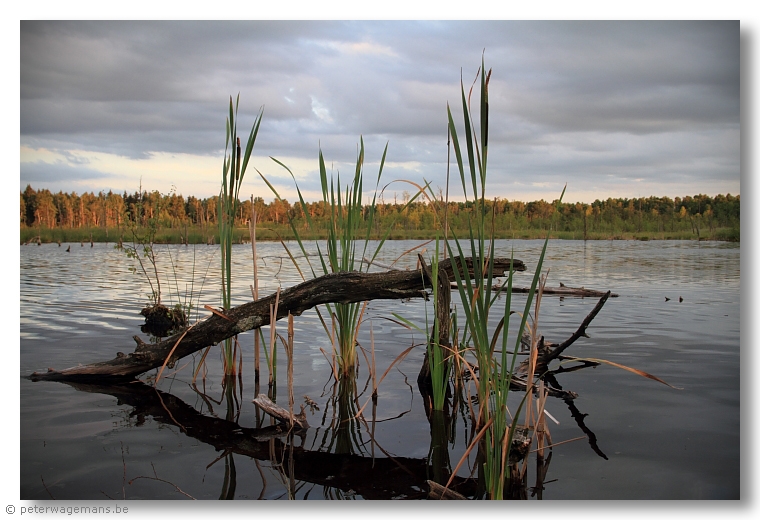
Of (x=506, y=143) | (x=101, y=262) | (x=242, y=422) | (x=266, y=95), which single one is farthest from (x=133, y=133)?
(x=101, y=262)

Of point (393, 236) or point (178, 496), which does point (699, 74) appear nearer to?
point (178, 496)

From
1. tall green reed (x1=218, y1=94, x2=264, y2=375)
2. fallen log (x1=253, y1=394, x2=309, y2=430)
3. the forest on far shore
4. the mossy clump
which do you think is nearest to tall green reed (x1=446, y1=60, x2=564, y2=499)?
the forest on far shore

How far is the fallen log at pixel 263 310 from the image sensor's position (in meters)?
2.97

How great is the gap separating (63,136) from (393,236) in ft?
63.2

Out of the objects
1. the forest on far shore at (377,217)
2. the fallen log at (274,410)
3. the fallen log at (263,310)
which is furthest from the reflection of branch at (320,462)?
the forest on far shore at (377,217)

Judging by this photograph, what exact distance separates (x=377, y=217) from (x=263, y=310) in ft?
5.19

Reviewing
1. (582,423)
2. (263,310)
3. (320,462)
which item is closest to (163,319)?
(263,310)

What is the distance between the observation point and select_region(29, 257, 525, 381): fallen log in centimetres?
297

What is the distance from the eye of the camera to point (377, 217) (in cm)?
445

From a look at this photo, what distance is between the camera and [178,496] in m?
2.27

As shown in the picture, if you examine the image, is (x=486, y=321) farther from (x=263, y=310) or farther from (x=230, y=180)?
(x=230, y=180)

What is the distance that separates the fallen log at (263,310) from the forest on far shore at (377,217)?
349 millimetres

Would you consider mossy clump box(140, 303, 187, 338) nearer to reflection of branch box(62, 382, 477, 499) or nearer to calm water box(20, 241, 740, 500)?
calm water box(20, 241, 740, 500)

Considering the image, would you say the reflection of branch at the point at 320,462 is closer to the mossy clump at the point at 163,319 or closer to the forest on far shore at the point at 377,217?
the forest on far shore at the point at 377,217
